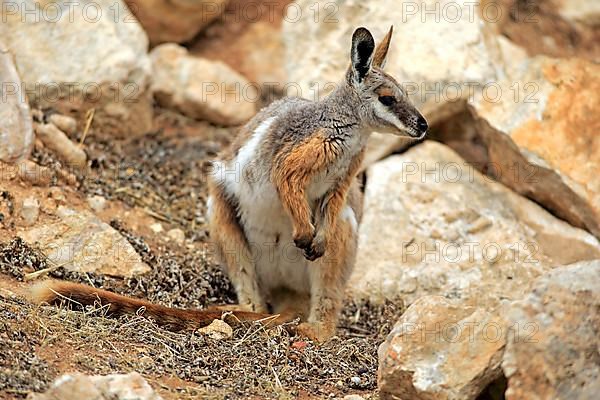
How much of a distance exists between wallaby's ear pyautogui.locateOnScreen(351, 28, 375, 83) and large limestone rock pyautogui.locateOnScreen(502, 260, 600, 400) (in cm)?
237

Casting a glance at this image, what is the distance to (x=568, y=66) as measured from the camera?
8.74 meters

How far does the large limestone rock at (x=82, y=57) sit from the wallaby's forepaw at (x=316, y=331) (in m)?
3.02

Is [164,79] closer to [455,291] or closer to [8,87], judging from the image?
[8,87]

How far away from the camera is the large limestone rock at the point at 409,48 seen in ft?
28.9

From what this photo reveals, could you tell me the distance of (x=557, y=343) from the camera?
4570mm

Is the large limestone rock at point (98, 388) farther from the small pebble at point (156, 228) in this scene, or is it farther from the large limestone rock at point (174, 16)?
the large limestone rock at point (174, 16)

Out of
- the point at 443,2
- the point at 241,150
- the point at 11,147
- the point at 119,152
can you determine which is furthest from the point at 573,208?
the point at 11,147

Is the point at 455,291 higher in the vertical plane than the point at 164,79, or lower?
lower

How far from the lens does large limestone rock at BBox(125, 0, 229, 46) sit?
10.0 m

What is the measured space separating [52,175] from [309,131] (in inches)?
88.8

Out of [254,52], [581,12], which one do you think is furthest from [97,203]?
[581,12]

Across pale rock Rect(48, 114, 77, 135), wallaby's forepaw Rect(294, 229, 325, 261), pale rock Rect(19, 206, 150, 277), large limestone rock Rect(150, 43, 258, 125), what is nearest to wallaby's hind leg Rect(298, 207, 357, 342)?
wallaby's forepaw Rect(294, 229, 325, 261)

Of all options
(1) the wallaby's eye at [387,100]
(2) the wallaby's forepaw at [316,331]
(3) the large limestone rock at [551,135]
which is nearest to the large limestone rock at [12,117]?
(2) the wallaby's forepaw at [316,331]

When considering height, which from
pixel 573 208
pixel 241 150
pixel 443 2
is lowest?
pixel 573 208
